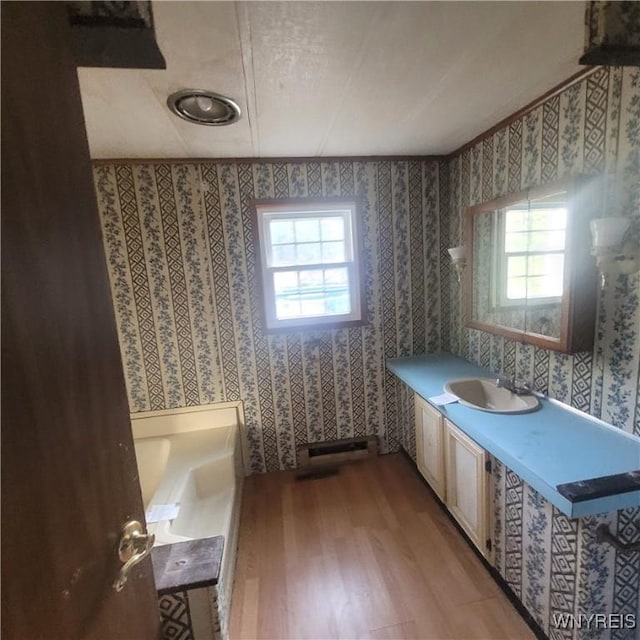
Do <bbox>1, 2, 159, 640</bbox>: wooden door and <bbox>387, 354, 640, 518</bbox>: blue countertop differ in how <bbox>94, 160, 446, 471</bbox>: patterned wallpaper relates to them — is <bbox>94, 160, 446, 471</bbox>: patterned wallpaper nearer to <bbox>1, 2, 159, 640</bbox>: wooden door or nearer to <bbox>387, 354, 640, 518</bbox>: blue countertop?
<bbox>387, 354, 640, 518</bbox>: blue countertop

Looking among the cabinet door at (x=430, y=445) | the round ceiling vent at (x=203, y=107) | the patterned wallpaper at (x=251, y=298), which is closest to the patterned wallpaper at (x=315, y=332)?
the patterned wallpaper at (x=251, y=298)

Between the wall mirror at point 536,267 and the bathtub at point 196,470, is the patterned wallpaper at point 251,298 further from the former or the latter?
the wall mirror at point 536,267

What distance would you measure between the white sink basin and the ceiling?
1496 mm

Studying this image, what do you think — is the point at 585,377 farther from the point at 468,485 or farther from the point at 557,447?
the point at 468,485

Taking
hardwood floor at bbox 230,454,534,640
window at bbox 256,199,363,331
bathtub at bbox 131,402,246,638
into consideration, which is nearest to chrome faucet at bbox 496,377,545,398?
hardwood floor at bbox 230,454,534,640

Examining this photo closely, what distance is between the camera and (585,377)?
1.51m

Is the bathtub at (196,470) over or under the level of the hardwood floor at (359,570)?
over

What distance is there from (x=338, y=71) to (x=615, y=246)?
49.1 inches

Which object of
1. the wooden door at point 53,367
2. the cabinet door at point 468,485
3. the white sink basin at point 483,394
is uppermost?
the wooden door at point 53,367

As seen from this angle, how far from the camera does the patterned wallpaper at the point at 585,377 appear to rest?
4.12ft

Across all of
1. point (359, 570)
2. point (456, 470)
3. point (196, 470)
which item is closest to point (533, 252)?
point (456, 470)

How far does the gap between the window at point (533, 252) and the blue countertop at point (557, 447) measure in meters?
0.56

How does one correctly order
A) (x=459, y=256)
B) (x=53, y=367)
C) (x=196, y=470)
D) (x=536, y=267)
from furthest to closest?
(x=459, y=256), (x=196, y=470), (x=536, y=267), (x=53, y=367)

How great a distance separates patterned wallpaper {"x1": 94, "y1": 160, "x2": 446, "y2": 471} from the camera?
2320mm
